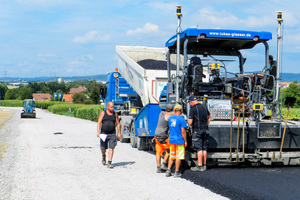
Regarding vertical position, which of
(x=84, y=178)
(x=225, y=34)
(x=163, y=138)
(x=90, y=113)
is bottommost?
(x=84, y=178)

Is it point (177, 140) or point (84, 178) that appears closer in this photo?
point (84, 178)

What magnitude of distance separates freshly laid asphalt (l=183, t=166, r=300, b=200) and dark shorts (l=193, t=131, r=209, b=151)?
54cm

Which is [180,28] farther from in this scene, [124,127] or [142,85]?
[124,127]

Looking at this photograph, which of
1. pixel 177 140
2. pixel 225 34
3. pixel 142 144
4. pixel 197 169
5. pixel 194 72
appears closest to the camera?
pixel 177 140

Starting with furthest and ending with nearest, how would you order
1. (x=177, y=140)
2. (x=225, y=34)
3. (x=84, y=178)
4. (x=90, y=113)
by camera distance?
(x=90, y=113)
(x=225, y=34)
(x=177, y=140)
(x=84, y=178)

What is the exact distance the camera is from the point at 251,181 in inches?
305

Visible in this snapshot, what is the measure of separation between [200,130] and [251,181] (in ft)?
5.36

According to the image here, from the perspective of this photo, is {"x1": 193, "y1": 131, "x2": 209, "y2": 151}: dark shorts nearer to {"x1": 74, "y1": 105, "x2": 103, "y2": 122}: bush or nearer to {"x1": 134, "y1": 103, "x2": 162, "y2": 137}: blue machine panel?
{"x1": 134, "y1": 103, "x2": 162, "y2": 137}: blue machine panel

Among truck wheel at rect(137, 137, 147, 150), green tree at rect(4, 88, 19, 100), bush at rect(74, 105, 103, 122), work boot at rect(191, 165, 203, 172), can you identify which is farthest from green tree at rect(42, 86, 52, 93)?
work boot at rect(191, 165, 203, 172)

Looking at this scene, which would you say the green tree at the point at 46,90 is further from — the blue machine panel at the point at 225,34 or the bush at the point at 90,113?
the blue machine panel at the point at 225,34

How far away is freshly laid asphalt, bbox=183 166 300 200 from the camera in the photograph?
6.69 meters

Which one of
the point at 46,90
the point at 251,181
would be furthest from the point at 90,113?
the point at 46,90

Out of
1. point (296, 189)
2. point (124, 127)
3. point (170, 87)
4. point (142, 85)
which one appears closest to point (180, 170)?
point (170, 87)

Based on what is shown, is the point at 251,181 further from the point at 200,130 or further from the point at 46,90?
the point at 46,90
